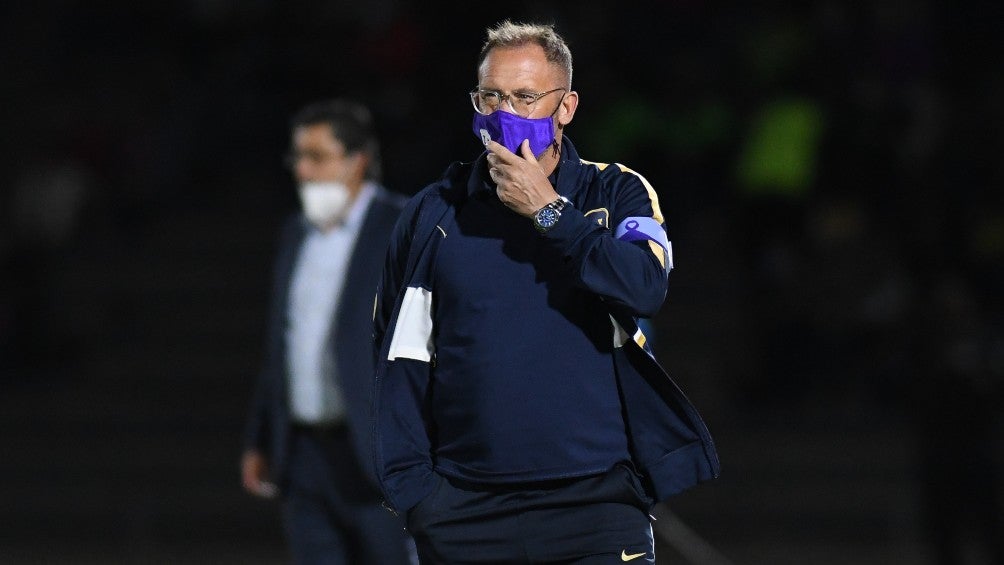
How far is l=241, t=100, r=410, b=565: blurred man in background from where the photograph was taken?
4805 millimetres

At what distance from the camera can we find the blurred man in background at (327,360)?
15.8 ft

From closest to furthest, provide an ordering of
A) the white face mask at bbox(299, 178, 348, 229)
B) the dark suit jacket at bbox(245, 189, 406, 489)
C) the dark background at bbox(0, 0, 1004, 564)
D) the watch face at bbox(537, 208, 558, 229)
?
the watch face at bbox(537, 208, 558, 229) → the dark suit jacket at bbox(245, 189, 406, 489) → the white face mask at bbox(299, 178, 348, 229) → the dark background at bbox(0, 0, 1004, 564)

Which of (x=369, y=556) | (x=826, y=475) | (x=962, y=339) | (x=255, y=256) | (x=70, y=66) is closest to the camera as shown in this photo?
(x=369, y=556)

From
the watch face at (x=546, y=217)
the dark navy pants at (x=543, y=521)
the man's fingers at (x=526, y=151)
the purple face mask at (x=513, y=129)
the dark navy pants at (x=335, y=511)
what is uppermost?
the purple face mask at (x=513, y=129)

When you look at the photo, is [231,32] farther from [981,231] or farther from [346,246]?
[346,246]

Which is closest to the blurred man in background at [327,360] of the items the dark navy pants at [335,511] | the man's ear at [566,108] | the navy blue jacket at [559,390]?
the dark navy pants at [335,511]

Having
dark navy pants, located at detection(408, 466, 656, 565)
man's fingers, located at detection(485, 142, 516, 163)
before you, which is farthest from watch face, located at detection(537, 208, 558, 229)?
dark navy pants, located at detection(408, 466, 656, 565)

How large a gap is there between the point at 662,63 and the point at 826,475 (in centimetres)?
337

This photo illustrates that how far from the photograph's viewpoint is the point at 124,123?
43.5 ft

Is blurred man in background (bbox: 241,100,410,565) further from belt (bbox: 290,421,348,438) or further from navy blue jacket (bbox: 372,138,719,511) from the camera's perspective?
navy blue jacket (bbox: 372,138,719,511)

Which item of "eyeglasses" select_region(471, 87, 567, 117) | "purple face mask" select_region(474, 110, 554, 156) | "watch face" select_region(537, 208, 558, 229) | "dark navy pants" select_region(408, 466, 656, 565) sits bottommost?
"dark navy pants" select_region(408, 466, 656, 565)

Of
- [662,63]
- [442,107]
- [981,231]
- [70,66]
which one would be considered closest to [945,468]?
[981,231]

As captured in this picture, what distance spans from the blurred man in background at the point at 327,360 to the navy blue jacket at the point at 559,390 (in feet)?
4.93

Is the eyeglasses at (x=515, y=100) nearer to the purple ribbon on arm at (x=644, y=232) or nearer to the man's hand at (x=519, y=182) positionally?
the man's hand at (x=519, y=182)
